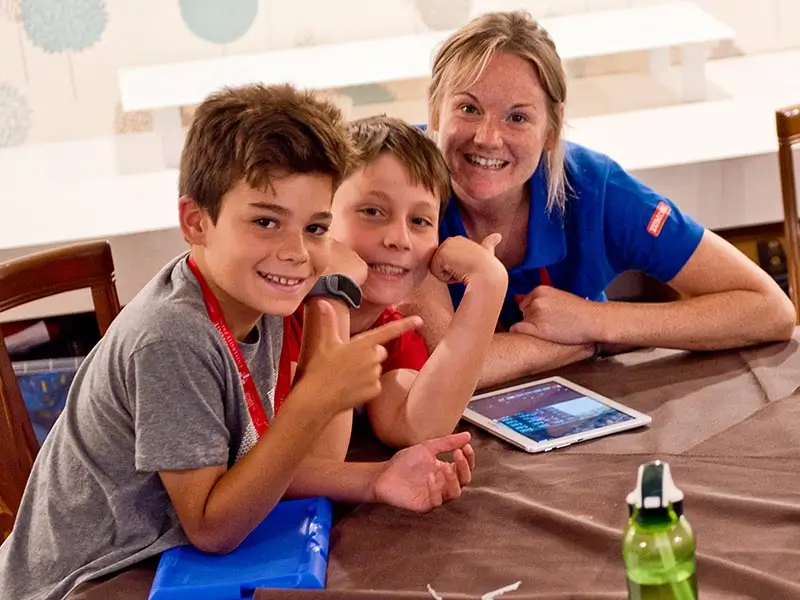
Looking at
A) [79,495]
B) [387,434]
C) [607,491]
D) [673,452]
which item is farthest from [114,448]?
[673,452]

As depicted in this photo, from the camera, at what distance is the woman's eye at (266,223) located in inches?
50.2

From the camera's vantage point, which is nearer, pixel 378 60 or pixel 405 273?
pixel 405 273

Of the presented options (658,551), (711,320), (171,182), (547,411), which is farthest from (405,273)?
(171,182)

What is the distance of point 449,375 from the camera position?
149 centimetres

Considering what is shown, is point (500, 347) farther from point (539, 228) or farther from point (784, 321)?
point (784, 321)

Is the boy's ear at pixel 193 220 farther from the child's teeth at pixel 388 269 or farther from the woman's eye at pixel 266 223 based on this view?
the child's teeth at pixel 388 269

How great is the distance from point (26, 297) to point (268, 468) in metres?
0.71

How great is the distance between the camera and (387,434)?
1506 mm

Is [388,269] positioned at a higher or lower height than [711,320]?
higher

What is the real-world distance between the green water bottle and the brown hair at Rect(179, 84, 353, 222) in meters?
0.59

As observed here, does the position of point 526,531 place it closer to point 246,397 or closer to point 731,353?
point 246,397

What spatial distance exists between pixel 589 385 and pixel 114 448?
0.70 meters

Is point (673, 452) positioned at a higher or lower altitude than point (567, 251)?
lower

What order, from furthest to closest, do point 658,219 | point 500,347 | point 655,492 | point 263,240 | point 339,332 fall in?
point 658,219, point 500,347, point 339,332, point 263,240, point 655,492
